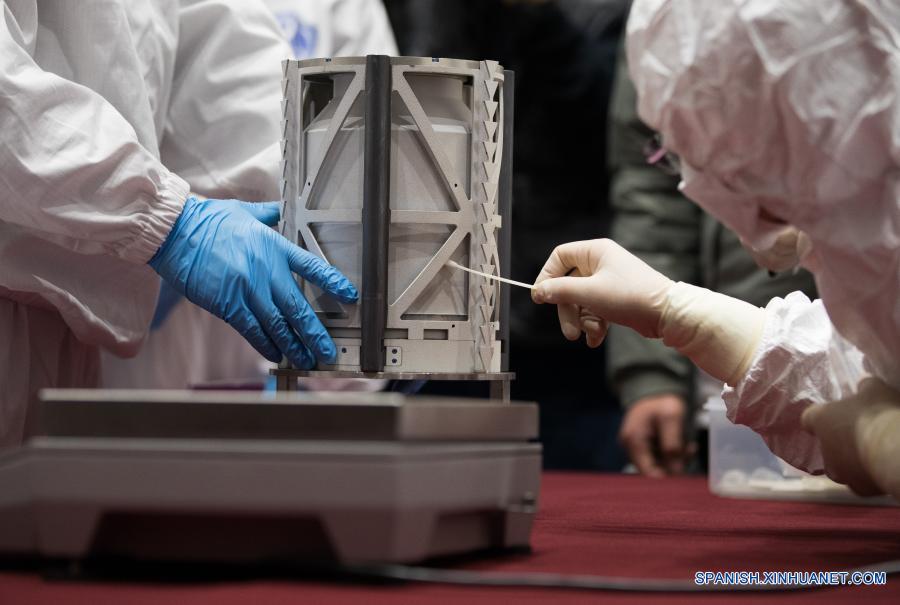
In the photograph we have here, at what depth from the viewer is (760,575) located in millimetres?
909

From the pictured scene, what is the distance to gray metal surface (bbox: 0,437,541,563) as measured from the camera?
809 mm

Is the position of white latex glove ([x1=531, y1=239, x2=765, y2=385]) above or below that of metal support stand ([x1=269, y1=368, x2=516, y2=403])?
above

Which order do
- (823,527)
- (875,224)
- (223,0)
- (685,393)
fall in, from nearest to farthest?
(875,224)
(823,527)
(223,0)
(685,393)

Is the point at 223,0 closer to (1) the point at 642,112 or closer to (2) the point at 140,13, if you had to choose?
(2) the point at 140,13

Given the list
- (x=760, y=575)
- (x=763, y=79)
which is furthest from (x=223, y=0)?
(x=760, y=575)

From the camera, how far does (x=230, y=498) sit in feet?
2.66

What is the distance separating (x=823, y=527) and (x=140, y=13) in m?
1.10

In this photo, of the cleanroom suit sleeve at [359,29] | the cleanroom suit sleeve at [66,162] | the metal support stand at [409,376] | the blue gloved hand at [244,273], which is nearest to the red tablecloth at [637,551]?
the metal support stand at [409,376]

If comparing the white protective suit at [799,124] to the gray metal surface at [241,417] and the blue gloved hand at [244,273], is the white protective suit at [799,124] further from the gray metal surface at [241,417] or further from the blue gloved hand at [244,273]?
the blue gloved hand at [244,273]

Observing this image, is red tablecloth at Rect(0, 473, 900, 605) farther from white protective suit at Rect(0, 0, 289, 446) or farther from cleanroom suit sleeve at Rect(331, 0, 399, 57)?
cleanroom suit sleeve at Rect(331, 0, 399, 57)

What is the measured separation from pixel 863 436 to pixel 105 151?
88 cm

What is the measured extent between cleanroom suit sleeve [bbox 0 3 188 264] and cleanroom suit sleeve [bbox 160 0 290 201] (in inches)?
15.9

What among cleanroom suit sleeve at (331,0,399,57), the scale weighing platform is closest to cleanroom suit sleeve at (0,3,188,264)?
the scale weighing platform

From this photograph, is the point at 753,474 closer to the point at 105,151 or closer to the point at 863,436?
the point at 863,436
